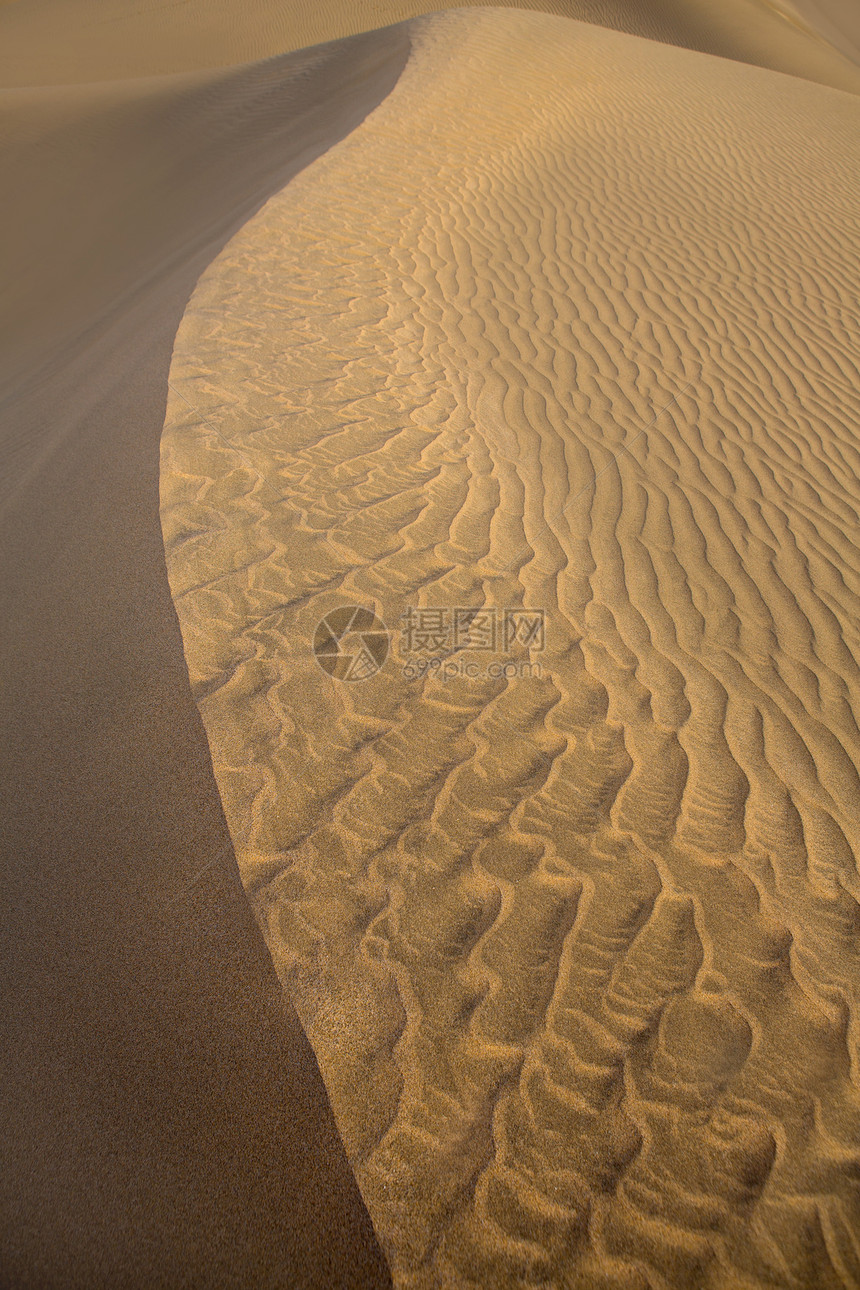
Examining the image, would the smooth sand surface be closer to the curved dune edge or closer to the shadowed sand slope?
the curved dune edge

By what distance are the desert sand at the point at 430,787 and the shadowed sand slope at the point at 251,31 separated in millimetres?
20542

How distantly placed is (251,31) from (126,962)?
29884 mm

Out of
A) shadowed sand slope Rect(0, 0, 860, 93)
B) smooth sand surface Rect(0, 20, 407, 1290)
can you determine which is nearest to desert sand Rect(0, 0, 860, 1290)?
smooth sand surface Rect(0, 20, 407, 1290)

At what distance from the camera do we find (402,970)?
2234mm

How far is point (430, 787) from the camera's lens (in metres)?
2.79

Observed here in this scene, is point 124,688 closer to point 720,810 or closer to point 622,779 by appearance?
point 622,779

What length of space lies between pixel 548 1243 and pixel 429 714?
5.97 feet

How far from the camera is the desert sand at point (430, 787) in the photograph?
73.5 inches

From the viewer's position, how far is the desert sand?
187 centimetres
